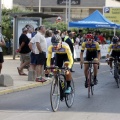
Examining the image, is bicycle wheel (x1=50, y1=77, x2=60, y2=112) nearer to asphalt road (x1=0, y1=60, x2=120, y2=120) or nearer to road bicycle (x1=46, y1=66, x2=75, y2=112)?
road bicycle (x1=46, y1=66, x2=75, y2=112)

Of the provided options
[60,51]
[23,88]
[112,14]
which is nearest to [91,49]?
[23,88]

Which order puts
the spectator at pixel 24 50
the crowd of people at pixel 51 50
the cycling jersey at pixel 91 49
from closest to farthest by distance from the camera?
the crowd of people at pixel 51 50 → the cycling jersey at pixel 91 49 → the spectator at pixel 24 50

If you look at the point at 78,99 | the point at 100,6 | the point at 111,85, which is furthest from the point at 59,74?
the point at 100,6

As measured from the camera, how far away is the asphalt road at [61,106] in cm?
1136

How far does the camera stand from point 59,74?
470 inches

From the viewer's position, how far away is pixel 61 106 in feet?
42.2

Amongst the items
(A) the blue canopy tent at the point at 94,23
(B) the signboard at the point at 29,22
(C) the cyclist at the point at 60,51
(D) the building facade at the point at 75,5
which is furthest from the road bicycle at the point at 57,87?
(D) the building facade at the point at 75,5

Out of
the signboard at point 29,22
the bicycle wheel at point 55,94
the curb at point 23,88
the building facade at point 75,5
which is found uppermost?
the building facade at point 75,5

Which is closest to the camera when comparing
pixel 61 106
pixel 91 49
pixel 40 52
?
pixel 61 106

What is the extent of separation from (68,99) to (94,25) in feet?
80.5

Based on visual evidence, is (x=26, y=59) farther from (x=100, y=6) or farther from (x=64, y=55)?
(x=100, y=6)

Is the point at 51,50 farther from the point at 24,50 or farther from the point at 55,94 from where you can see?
the point at 24,50

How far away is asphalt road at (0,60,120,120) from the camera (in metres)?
11.4

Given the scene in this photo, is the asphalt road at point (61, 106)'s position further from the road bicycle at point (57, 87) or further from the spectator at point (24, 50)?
the spectator at point (24, 50)
